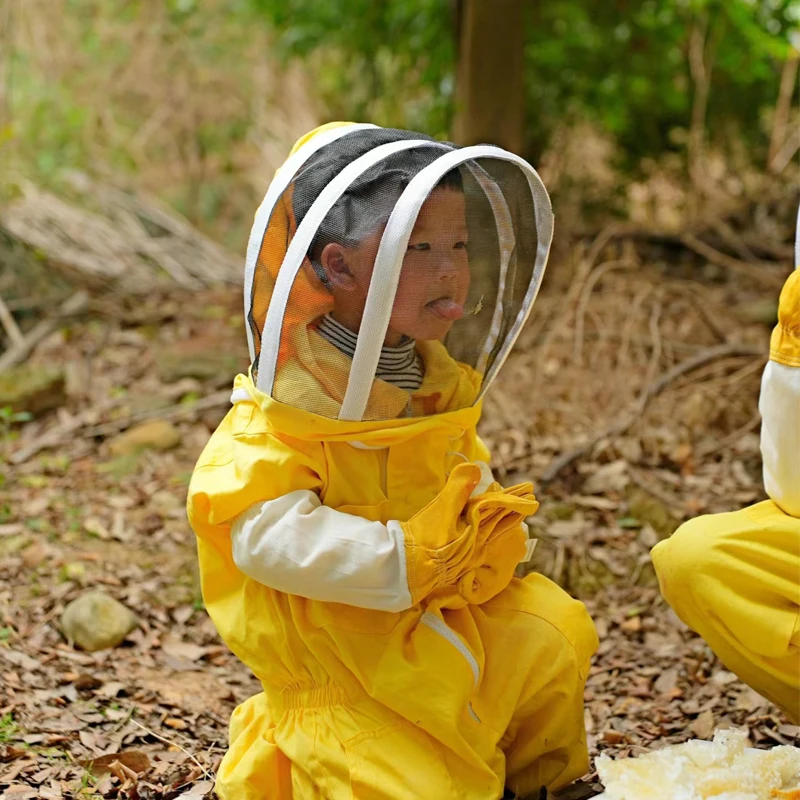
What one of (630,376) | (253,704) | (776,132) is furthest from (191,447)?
(776,132)

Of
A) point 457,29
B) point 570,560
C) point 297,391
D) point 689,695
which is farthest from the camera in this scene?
point 457,29

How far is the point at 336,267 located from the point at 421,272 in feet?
0.58

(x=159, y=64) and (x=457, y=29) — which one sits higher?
(x=457, y=29)

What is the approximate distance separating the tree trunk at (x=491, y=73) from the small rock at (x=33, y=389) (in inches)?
106

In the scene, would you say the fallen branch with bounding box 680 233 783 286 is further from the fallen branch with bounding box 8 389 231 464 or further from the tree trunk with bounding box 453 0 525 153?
the fallen branch with bounding box 8 389 231 464

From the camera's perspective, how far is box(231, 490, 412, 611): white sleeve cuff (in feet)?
6.68

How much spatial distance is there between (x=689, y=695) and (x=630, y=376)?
1.95m

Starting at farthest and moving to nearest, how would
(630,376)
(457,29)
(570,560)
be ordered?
1. (457,29)
2. (630,376)
3. (570,560)

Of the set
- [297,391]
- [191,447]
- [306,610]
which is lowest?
[191,447]

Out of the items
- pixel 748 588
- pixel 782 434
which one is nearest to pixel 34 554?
pixel 748 588

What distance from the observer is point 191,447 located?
15.8 feet

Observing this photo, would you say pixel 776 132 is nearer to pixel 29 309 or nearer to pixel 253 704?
pixel 29 309

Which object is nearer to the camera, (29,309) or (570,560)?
(570,560)

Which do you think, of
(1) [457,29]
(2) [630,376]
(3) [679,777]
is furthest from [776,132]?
(3) [679,777]
